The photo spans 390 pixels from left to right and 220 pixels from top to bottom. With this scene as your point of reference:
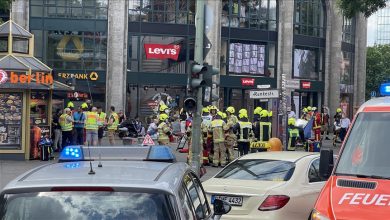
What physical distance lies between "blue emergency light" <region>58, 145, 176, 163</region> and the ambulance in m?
1.49

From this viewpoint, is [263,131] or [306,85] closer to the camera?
[263,131]

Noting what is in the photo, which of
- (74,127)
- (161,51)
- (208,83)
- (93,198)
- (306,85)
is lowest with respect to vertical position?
(74,127)

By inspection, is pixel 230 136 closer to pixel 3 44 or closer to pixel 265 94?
pixel 265 94

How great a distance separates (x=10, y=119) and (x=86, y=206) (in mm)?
16856

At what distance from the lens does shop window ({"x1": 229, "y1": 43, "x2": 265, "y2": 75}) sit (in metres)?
44.2

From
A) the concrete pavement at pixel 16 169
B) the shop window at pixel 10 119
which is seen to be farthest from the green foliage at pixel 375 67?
the shop window at pixel 10 119

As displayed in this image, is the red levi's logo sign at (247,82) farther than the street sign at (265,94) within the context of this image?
Yes

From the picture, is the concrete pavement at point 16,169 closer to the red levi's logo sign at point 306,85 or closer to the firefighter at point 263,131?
the firefighter at point 263,131

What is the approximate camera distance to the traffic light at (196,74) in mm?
15938

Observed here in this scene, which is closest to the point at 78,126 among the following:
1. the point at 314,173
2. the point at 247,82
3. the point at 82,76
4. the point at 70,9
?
the point at 314,173

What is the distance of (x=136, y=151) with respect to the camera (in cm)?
657

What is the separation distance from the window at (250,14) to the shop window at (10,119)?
25.2m

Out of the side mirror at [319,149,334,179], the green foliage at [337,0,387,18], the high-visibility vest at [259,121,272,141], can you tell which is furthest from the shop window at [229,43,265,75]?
the side mirror at [319,149,334,179]

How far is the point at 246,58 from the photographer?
1762 inches
